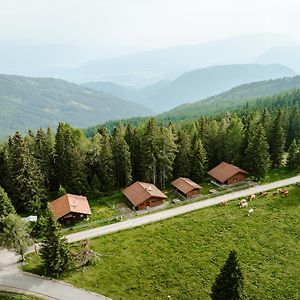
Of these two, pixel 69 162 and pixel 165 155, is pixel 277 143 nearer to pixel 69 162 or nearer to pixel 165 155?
pixel 165 155

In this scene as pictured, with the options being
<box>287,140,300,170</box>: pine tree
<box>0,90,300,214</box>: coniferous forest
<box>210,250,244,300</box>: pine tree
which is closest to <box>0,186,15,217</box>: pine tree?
<box>0,90,300,214</box>: coniferous forest

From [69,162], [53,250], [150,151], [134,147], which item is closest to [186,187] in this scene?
[150,151]

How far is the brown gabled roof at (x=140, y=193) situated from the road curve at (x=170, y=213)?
4026 mm

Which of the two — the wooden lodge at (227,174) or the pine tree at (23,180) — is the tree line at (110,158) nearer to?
the pine tree at (23,180)

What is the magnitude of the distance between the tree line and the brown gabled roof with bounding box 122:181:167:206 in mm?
4600

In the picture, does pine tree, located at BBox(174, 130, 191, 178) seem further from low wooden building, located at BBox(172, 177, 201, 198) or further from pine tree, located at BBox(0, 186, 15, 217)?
pine tree, located at BBox(0, 186, 15, 217)

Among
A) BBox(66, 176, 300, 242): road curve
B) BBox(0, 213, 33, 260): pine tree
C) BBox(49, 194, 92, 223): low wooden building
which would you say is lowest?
BBox(66, 176, 300, 242): road curve

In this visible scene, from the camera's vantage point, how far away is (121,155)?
231 feet

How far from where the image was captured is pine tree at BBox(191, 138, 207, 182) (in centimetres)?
7338

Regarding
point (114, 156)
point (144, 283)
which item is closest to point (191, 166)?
point (114, 156)

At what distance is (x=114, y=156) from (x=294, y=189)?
35147mm

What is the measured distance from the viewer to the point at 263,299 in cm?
3994

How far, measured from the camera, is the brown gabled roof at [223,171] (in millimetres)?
71312

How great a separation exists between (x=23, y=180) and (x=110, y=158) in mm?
17181
